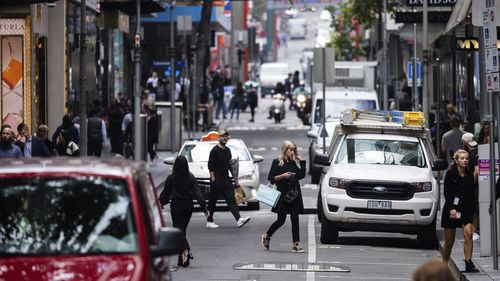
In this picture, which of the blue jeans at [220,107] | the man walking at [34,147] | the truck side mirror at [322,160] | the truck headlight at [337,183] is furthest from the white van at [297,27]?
the truck headlight at [337,183]

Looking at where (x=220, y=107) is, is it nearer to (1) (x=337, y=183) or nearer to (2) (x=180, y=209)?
(1) (x=337, y=183)

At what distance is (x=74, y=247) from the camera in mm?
9984

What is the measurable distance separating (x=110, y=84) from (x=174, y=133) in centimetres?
951

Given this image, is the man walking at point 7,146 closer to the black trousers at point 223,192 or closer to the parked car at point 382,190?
the black trousers at point 223,192

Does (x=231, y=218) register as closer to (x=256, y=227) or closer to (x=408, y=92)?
(x=256, y=227)

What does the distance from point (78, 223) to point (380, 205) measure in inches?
495

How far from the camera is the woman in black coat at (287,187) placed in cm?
2177

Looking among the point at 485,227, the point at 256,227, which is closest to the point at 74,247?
the point at 485,227

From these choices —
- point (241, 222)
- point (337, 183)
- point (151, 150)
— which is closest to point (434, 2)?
point (151, 150)

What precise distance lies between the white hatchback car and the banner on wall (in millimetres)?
6530

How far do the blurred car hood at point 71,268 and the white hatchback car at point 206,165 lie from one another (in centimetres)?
1873

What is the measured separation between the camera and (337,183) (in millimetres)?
22734

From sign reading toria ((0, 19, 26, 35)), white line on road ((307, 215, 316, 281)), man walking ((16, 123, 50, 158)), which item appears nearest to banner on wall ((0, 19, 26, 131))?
sign reading toria ((0, 19, 26, 35))

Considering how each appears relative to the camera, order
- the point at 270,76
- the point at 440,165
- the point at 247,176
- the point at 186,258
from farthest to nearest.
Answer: the point at 270,76 → the point at 247,176 → the point at 440,165 → the point at 186,258
